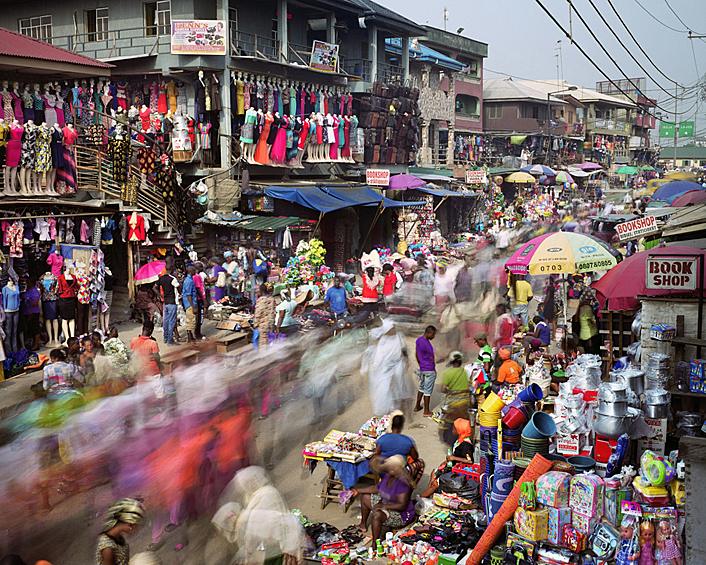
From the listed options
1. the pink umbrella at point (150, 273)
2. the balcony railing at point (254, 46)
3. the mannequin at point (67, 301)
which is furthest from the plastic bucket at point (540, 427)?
the balcony railing at point (254, 46)

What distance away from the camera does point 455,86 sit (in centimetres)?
4319

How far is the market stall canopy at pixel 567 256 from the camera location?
12055 millimetres

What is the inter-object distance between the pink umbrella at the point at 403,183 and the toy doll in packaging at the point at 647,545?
22535 mm

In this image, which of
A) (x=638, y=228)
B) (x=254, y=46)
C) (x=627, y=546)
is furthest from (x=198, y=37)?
(x=627, y=546)

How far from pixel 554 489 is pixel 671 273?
136 inches

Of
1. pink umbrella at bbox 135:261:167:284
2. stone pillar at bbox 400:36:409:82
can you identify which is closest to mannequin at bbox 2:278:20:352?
pink umbrella at bbox 135:261:167:284

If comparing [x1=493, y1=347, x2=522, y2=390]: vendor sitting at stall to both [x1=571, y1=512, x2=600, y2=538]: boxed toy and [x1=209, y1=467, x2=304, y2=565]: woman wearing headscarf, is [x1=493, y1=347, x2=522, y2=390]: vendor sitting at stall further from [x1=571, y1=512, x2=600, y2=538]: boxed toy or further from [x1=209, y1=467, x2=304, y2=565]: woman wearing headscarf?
[x1=209, y1=467, x2=304, y2=565]: woman wearing headscarf

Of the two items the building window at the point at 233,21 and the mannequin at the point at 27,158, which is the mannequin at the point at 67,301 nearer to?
the mannequin at the point at 27,158

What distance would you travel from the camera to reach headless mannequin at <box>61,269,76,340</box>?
14.2 metres

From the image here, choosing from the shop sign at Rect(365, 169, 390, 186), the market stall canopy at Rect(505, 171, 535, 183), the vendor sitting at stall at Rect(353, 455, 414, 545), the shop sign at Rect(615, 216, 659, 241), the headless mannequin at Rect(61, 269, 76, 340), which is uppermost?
the market stall canopy at Rect(505, 171, 535, 183)

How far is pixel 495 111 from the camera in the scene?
169ft

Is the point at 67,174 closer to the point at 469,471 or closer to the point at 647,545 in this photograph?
the point at 469,471

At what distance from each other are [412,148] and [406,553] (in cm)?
2506

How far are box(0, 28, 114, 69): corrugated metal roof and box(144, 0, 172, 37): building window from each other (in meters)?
3.79
